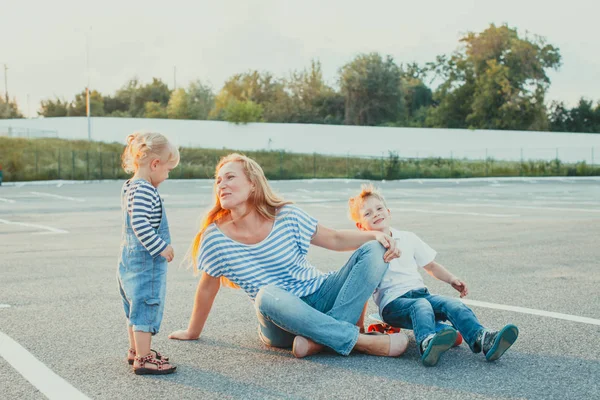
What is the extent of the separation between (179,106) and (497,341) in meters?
74.9

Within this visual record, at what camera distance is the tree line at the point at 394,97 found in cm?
5800

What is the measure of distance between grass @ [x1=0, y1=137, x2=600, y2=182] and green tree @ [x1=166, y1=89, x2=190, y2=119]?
2870 centimetres

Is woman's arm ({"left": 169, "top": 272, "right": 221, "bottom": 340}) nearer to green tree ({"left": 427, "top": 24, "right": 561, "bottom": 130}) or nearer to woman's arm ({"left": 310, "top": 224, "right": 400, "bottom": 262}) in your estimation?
woman's arm ({"left": 310, "top": 224, "right": 400, "bottom": 262})

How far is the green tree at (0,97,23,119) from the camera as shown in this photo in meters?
80.9

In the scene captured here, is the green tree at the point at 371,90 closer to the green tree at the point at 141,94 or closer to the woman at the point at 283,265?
the green tree at the point at 141,94

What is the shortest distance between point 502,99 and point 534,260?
52.6 m

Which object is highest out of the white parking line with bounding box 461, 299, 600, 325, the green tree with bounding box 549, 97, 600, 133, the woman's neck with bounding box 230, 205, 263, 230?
the green tree with bounding box 549, 97, 600, 133

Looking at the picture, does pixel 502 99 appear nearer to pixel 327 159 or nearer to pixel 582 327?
pixel 327 159

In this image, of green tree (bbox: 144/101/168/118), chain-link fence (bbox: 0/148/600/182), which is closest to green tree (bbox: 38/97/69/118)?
green tree (bbox: 144/101/168/118)

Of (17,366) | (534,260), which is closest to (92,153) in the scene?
(534,260)

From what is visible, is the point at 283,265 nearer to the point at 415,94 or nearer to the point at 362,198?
the point at 362,198

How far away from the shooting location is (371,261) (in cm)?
429

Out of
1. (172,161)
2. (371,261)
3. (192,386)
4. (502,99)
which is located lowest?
(192,386)

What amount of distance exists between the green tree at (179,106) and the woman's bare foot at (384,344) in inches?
2915
